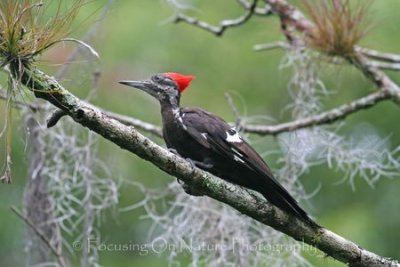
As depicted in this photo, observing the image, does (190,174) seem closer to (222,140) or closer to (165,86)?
(222,140)

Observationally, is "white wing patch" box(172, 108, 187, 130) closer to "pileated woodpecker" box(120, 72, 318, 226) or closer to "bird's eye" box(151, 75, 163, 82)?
"pileated woodpecker" box(120, 72, 318, 226)

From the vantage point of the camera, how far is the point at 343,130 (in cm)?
848

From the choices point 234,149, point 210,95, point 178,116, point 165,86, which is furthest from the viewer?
point 210,95

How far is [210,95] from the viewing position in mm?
8125

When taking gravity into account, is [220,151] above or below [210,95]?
above

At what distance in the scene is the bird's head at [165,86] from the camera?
4.65 metres

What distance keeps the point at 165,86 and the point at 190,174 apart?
87 centimetres

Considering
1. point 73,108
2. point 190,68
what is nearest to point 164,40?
point 190,68

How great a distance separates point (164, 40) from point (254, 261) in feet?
10.7

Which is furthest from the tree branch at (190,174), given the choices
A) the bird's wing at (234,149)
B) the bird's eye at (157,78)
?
the bird's eye at (157,78)

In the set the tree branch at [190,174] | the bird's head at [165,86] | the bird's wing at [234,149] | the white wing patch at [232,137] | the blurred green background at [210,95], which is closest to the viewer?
the tree branch at [190,174]

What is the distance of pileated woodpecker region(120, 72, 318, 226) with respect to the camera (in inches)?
167

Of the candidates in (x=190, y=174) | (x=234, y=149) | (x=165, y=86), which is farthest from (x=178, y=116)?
(x=190, y=174)

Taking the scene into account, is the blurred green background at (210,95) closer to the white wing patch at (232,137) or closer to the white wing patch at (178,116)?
the white wing patch at (178,116)
